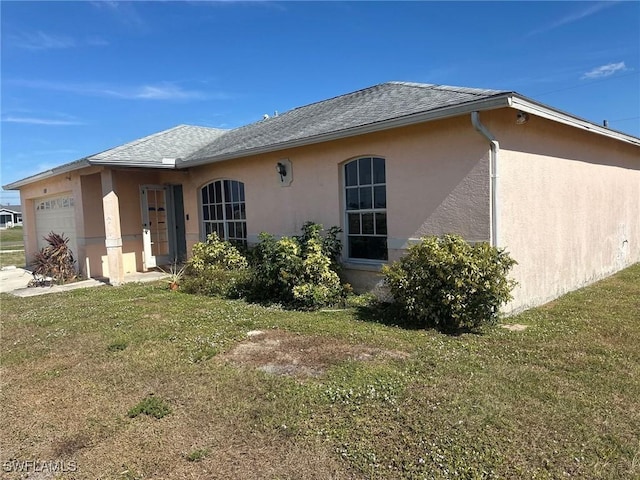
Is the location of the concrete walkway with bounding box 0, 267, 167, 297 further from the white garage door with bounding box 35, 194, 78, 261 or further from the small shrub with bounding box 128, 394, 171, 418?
the small shrub with bounding box 128, 394, 171, 418

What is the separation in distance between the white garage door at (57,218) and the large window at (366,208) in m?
9.02

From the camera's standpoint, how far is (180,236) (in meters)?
13.6

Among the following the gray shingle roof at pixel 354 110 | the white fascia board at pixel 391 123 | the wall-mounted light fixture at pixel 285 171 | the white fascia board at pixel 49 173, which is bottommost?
the wall-mounted light fixture at pixel 285 171

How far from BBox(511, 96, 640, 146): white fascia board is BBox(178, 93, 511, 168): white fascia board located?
0.91ft

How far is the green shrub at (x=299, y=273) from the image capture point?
23.7 feet

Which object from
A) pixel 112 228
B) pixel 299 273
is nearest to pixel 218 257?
pixel 112 228

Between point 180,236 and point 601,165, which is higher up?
point 601,165

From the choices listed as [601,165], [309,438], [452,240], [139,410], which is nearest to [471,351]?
[452,240]

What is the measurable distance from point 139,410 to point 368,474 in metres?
2.14

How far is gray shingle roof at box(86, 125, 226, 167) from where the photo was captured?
10617 mm

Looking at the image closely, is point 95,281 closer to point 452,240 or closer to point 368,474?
point 452,240

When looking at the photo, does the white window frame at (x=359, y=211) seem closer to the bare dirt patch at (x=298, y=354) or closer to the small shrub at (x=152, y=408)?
the bare dirt patch at (x=298, y=354)

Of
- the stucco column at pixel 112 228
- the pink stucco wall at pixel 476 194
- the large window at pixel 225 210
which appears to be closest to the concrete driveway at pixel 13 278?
the pink stucco wall at pixel 476 194

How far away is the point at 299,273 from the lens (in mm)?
7410
